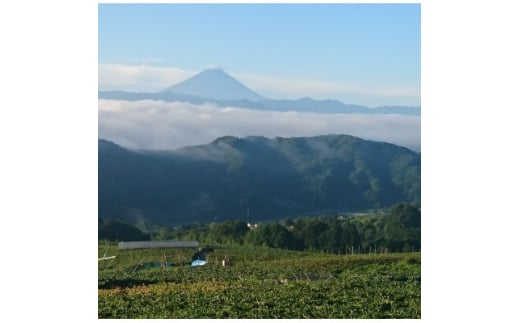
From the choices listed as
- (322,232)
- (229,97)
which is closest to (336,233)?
(322,232)

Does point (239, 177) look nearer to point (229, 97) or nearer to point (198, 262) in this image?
point (229, 97)

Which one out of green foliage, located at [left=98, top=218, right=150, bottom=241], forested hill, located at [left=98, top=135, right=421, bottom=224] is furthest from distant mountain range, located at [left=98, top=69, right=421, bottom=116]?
green foliage, located at [left=98, top=218, right=150, bottom=241]

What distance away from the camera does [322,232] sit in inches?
475

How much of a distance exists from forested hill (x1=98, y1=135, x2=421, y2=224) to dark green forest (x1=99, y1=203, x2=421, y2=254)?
6.3 inches

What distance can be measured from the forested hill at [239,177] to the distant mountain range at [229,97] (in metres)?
0.53

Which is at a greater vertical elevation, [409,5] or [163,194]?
[409,5]

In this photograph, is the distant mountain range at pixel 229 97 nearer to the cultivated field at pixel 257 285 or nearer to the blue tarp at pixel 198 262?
the cultivated field at pixel 257 285

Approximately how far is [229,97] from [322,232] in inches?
93.0

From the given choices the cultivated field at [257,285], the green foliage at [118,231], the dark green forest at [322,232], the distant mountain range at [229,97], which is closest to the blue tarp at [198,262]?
the cultivated field at [257,285]
